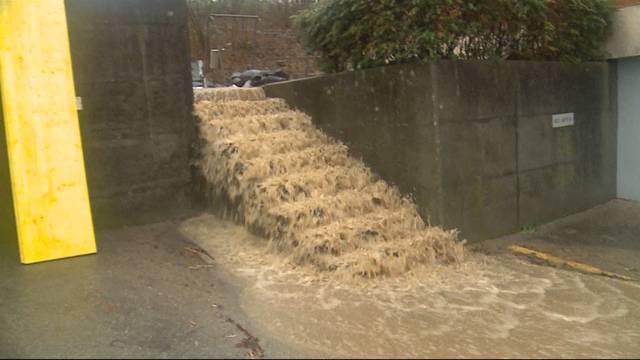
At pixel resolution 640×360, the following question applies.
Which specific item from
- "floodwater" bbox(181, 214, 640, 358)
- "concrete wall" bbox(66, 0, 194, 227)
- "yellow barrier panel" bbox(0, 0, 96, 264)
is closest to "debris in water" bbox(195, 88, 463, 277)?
"floodwater" bbox(181, 214, 640, 358)

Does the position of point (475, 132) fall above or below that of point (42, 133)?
below

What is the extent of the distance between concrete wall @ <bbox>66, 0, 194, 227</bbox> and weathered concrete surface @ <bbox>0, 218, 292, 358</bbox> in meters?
0.88

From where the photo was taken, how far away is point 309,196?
646 cm

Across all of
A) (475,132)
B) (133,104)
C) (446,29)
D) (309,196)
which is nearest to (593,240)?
(475,132)

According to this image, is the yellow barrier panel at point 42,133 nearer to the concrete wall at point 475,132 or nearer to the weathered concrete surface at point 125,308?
the weathered concrete surface at point 125,308

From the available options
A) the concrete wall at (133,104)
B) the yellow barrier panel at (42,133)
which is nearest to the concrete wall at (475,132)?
the concrete wall at (133,104)

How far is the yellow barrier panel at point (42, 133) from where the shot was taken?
5.54 meters

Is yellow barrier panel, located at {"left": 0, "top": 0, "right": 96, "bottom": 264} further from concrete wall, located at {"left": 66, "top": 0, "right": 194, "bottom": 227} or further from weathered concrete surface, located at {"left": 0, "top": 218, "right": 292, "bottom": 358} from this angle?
concrete wall, located at {"left": 66, "top": 0, "right": 194, "bottom": 227}

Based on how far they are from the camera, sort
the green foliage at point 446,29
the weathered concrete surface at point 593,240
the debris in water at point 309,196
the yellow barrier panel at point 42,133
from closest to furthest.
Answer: the yellow barrier panel at point 42,133 → the debris in water at point 309,196 → the weathered concrete surface at point 593,240 → the green foliage at point 446,29

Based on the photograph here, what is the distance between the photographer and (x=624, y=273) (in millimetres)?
6039

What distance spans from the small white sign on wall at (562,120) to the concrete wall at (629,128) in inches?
51.2

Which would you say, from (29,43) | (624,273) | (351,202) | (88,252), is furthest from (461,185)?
(29,43)

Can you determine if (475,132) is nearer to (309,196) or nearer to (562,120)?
(562,120)

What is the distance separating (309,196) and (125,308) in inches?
96.8
